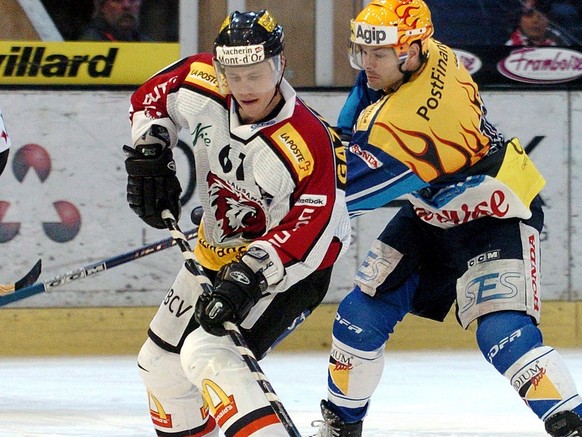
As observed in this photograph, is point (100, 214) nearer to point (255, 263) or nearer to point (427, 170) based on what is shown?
point (427, 170)

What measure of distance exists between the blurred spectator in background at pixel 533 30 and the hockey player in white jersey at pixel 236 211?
288 centimetres

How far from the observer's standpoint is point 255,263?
253cm

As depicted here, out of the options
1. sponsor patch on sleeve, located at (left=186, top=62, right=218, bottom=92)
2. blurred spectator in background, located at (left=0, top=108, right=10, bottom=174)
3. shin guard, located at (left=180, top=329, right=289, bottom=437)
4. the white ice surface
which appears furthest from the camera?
blurred spectator in background, located at (left=0, top=108, right=10, bottom=174)

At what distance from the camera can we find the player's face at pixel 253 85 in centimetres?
259

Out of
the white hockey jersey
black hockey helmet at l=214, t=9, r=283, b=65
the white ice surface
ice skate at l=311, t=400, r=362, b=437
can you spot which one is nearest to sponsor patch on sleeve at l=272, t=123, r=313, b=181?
the white hockey jersey

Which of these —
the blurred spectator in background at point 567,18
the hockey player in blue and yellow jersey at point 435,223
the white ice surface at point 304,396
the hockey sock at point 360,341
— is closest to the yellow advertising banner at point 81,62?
the white ice surface at point 304,396

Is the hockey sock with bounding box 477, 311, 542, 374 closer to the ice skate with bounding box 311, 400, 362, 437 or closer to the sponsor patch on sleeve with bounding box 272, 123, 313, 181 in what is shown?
the ice skate with bounding box 311, 400, 362, 437

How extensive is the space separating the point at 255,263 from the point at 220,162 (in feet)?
0.95

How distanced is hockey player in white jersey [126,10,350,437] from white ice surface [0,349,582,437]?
3.19 feet

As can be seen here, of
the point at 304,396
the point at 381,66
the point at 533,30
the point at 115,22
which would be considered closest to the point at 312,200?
the point at 381,66

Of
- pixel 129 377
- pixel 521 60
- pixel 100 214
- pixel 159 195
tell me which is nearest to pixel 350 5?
pixel 521 60

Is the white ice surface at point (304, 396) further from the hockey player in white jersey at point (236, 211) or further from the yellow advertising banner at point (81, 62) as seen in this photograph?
the yellow advertising banner at point (81, 62)

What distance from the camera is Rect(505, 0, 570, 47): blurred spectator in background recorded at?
5.46 metres

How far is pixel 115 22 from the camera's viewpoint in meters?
5.32
